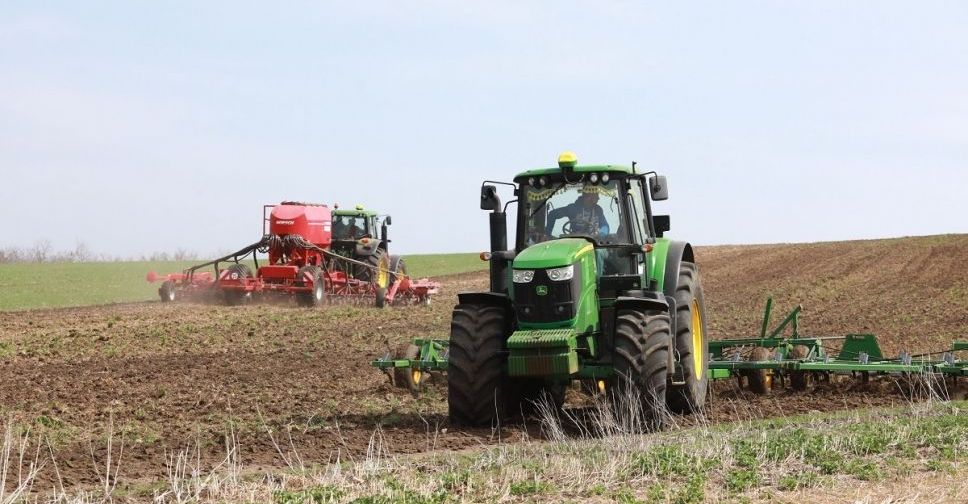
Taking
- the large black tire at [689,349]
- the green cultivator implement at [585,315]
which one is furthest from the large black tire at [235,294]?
the large black tire at [689,349]

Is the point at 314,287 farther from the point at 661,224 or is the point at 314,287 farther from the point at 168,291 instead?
the point at 661,224

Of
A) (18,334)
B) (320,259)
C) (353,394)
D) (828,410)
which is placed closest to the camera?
(828,410)

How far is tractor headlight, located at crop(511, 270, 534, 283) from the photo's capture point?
980 centimetres

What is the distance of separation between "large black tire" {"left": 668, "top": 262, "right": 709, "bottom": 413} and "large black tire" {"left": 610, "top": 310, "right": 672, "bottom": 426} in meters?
0.81

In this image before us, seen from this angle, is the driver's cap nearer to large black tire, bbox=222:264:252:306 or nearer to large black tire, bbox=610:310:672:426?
large black tire, bbox=610:310:672:426

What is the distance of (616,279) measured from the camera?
34.1 ft

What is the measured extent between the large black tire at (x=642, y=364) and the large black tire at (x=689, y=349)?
2.66ft

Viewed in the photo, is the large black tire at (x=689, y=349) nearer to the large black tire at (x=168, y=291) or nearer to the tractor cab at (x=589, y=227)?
the tractor cab at (x=589, y=227)

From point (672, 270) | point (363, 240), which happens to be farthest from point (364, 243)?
point (672, 270)

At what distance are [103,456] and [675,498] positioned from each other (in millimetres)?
4411

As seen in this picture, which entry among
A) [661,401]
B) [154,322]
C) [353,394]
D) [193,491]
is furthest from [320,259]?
[193,491]

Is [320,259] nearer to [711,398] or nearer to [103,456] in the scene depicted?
[711,398]

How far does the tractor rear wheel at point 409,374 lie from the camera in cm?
1226

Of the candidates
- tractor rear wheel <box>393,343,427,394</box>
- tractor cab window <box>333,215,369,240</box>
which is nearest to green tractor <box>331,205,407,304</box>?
tractor cab window <box>333,215,369,240</box>
